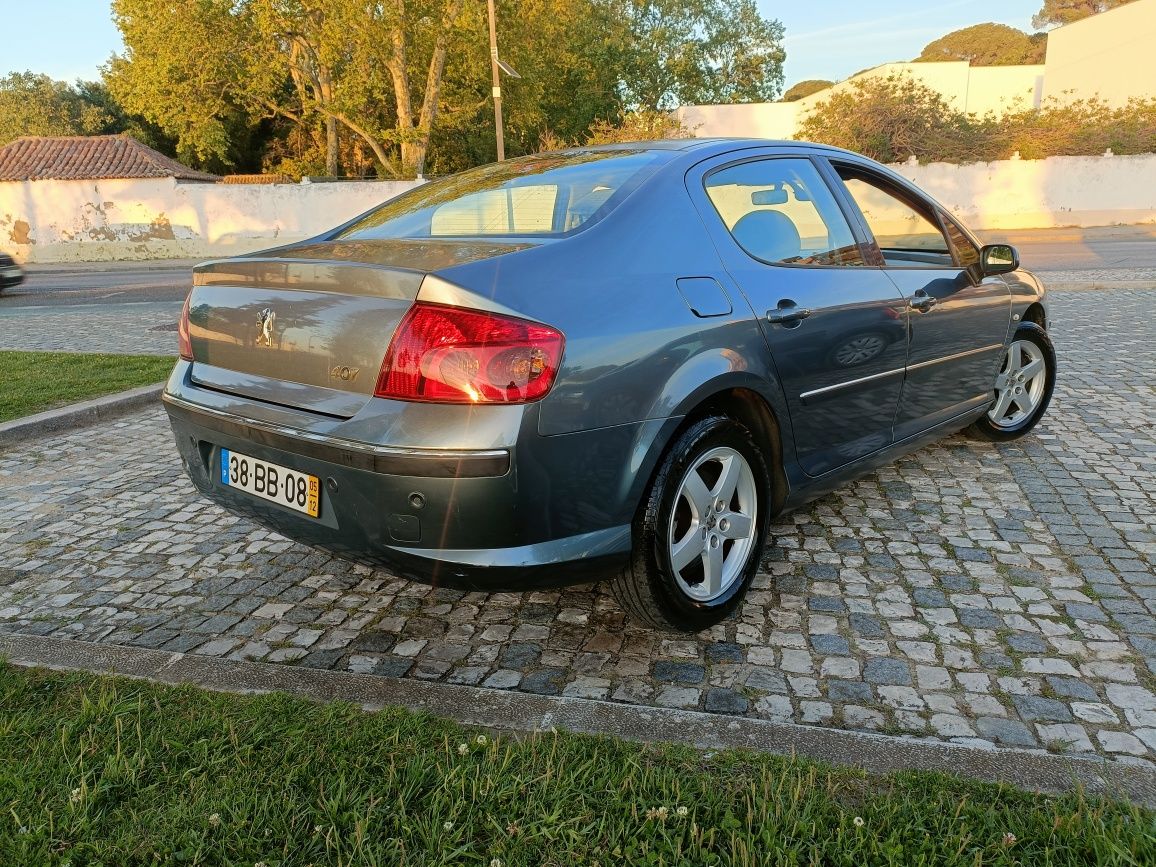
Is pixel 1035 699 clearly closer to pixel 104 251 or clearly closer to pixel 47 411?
pixel 47 411

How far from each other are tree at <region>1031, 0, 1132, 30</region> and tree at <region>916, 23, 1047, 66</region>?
139 centimetres

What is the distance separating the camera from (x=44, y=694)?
2574 mm

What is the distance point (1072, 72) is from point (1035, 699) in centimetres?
5250

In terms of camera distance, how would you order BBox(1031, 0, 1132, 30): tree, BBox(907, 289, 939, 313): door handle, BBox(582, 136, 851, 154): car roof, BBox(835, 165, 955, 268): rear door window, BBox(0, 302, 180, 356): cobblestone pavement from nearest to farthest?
BBox(582, 136, 851, 154): car roof → BBox(907, 289, 939, 313): door handle → BBox(835, 165, 955, 268): rear door window → BBox(0, 302, 180, 356): cobblestone pavement → BBox(1031, 0, 1132, 30): tree

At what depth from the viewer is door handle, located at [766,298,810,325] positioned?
3.03 m

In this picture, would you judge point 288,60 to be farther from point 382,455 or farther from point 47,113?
point 382,455

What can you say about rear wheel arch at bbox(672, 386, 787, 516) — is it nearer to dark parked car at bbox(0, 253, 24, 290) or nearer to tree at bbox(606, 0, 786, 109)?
dark parked car at bbox(0, 253, 24, 290)

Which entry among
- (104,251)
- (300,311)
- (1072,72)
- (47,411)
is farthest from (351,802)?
(1072,72)

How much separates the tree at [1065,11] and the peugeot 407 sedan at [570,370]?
262 ft

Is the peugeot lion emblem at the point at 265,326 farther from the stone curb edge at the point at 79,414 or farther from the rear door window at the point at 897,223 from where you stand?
the stone curb edge at the point at 79,414

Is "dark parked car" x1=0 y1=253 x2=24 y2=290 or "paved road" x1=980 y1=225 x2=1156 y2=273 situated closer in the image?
"paved road" x1=980 y1=225 x2=1156 y2=273

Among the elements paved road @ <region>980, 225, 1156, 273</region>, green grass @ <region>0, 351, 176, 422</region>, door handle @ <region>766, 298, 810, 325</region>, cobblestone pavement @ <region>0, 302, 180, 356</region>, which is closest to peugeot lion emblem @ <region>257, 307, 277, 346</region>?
door handle @ <region>766, 298, 810, 325</region>

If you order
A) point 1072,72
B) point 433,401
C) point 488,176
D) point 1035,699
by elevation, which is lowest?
point 1035,699

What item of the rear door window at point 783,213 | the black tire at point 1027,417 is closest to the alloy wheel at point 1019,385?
the black tire at point 1027,417
